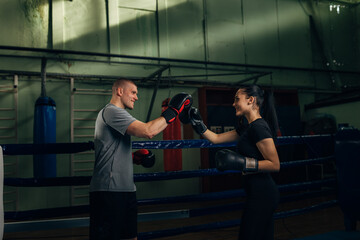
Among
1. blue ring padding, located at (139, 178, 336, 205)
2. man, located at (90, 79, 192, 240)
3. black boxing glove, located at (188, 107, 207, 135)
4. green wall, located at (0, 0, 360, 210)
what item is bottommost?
blue ring padding, located at (139, 178, 336, 205)

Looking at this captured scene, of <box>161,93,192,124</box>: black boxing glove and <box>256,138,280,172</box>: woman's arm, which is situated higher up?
<box>161,93,192,124</box>: black boxing glove

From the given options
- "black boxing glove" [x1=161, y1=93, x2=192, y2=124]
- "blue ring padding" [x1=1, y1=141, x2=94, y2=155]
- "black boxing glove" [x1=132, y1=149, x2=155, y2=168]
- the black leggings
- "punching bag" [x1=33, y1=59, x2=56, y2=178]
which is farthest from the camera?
"punching bag" [x1=33, y1=59, x2=56, y2=178]

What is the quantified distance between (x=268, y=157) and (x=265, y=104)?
45 cm

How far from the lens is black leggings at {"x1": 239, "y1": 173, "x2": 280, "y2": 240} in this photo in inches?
57.1

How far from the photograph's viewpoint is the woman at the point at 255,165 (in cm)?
147

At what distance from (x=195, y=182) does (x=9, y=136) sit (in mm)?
3563

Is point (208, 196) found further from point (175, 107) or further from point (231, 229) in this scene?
point (231, 229)

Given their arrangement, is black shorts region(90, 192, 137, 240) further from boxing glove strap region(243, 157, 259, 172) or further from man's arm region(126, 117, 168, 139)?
boxing glove strap region(243, 157, 259, 172)

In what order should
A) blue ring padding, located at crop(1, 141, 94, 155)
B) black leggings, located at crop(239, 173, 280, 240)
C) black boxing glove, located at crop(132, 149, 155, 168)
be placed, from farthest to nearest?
black boxing glove, located at crop(132, 149, 155, 168) → blue ring padding, located at crop(1, 141, 94, 155) → black leggings, located at crop(239, 173, 280, 240)

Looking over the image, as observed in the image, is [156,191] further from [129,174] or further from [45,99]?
[129,174]

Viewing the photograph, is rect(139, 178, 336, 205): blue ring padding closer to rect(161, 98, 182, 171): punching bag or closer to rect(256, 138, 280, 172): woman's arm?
rect(256, 138, 280, 172): woman's arm

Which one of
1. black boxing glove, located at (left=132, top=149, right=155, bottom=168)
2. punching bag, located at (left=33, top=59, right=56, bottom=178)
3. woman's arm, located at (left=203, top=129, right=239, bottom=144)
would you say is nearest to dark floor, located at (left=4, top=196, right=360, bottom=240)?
punching bag, located at (left=33, top=59, right=56, bottom=178)

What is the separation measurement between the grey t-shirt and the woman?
1.92 feet

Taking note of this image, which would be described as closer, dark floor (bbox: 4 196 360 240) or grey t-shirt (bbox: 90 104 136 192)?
grey t-shirt (bbox: 90 104 136 192)
